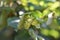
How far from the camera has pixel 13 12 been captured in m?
0.68

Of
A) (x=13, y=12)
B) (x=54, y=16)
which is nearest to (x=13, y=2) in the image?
(x=13, y=12)

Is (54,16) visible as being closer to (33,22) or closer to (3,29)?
(33,22)

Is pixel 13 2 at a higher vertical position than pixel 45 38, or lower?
higher

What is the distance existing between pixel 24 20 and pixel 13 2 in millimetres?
111

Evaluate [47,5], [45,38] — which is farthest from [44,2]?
[45,38]

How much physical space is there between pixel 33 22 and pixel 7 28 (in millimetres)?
95

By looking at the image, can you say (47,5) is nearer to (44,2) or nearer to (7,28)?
(44,2)

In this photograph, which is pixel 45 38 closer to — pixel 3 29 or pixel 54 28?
pixel 54 28

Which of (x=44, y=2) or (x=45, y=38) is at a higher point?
(x=44, y=2)

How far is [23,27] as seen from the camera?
2.05 feet

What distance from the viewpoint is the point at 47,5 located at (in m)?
0.66

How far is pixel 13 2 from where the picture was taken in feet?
2.30

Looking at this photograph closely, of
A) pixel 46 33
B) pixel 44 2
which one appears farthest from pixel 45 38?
pixel 44 2

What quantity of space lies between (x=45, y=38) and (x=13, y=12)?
142 millimetres
